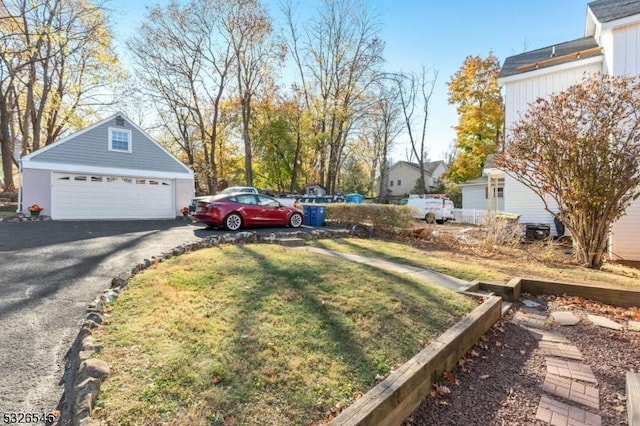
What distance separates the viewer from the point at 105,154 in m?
15.4

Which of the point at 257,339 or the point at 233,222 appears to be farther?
the point at 233,222

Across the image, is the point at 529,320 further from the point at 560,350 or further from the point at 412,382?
the point at 412,382

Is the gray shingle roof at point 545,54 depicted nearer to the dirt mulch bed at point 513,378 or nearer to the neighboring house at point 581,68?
the neighboring house at point 581,68

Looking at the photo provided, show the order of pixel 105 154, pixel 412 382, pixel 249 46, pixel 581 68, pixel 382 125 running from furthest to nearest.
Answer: pixel 382 125 → pixel 249 46 → pixel 105 154 → pixel 581 68 → pixel 412 382

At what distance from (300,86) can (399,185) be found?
2392 cm

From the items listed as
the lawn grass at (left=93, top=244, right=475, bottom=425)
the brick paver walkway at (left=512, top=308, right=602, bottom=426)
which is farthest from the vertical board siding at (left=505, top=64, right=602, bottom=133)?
the lawn grass at (left=93, top=244, right=475, bottom=425)

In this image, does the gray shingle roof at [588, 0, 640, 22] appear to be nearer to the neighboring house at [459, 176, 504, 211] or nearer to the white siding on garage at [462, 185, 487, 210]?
the neighboring house at [459, 176, 504, 211]

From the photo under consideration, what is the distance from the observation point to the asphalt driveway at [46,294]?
2.68 metres

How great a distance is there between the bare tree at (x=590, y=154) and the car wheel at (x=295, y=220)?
7660 millimetres

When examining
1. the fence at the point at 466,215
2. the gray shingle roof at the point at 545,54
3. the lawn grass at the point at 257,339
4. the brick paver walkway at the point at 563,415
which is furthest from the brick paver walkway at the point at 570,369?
the fence at the point at 466,215

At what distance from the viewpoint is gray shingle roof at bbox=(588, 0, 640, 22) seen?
10852mm

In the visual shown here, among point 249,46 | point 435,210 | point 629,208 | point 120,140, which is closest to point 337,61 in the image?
point 249,46

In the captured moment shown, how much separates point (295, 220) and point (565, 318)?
9558 millimetres

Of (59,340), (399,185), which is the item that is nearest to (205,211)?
(59,340)
